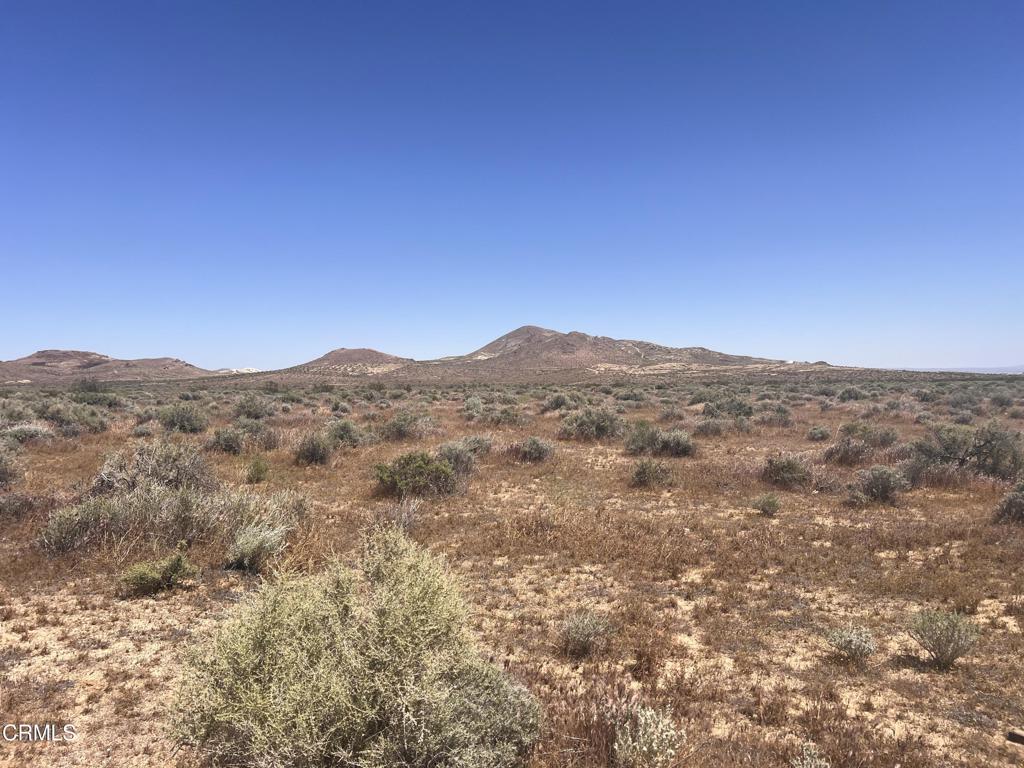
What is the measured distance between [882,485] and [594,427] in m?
9.86

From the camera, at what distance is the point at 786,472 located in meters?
12.9

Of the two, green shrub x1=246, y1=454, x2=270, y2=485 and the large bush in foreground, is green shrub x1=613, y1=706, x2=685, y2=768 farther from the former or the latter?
green shrub x1=246, y1=454, x2=270, y2=485

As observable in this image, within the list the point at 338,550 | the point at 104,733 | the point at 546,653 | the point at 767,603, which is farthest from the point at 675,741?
the point at 338,550

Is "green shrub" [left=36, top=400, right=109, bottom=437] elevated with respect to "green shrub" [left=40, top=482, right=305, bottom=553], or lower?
elevated

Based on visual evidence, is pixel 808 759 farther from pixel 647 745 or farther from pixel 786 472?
pixel 786 472

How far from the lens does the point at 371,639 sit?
324 cm

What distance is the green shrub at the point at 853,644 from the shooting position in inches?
203

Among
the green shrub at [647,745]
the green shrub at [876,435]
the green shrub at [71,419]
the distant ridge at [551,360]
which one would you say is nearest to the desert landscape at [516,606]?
the green shrub at [647,745]


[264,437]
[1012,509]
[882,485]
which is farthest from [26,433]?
[1012,509]

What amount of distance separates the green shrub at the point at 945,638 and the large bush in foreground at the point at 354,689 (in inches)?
174

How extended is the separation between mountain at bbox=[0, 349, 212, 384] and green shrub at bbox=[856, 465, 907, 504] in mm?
102740

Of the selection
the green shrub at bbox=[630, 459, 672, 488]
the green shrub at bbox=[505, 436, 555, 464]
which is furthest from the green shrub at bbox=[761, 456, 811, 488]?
the green shrub at bbox=[505, 436, 555, 464]

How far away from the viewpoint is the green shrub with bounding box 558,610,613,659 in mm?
5309

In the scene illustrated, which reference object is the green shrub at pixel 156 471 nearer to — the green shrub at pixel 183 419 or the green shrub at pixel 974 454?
the green shrub at pixel 183 419
